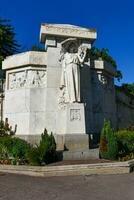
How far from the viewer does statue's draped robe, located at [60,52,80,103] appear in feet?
43.9

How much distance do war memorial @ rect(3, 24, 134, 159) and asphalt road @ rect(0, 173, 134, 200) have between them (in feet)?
10.9

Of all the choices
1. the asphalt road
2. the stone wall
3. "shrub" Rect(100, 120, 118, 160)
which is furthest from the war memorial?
the asphalt road

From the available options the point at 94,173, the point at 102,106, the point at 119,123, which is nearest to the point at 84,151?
the point at 94,173

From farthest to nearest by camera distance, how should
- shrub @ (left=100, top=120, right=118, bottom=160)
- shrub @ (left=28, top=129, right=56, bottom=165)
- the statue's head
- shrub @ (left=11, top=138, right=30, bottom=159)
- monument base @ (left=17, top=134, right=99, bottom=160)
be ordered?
the statue's head → monument base @ (left=17, top=134, right=99, bottom=160) → shrub @ (left=100, top=120, right=118, bottom=160) → shrub @ (left=11, top=138, right=30, bottom=159) → shrub @ (left=28, top=129, right=56, bottom=165)

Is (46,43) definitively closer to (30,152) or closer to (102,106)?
(102,106)

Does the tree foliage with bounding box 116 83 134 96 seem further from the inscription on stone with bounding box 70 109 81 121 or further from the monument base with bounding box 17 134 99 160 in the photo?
the monument base with bounding box 17 134 99 160

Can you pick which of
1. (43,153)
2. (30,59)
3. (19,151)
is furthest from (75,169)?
(30,59)

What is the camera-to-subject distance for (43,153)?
1096 cm

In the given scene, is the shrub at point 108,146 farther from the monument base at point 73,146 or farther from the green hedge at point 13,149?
the green hedge at point 13,149

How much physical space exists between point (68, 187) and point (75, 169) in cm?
177

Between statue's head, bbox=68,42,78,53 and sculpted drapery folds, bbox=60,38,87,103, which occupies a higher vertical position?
statue's head, bbox=68,42,78,53

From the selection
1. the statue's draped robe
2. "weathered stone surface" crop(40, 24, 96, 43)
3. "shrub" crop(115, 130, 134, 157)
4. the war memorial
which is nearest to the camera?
"shrub" crop(115, 130, 134, 157)

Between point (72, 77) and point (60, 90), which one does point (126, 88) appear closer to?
point (60, 90)

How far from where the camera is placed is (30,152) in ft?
35.1
